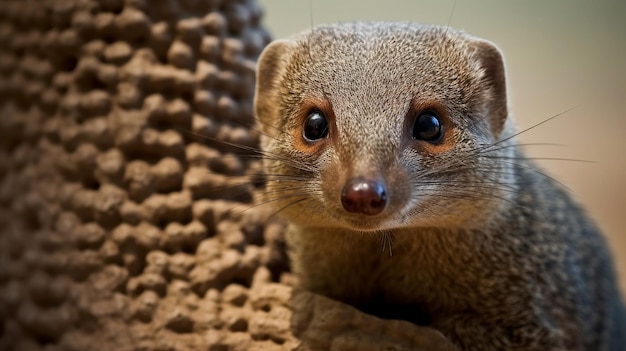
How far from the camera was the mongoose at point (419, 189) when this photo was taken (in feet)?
6.13

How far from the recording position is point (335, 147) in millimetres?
1885

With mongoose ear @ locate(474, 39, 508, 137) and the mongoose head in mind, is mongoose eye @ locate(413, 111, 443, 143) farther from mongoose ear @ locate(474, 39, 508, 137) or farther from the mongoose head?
mongoose ear @ locate(474, 39, 508, 137)

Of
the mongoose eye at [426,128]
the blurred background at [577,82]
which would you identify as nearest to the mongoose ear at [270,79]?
the mongoose eye at [426,128]

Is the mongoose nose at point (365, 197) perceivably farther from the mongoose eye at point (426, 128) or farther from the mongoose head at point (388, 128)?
the mongoose eye at point (426, 128)

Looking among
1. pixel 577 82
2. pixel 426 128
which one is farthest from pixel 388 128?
pixel 577 82

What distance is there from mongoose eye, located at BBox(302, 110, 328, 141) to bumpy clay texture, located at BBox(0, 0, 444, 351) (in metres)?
0.26

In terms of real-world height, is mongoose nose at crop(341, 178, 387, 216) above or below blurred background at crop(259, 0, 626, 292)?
below

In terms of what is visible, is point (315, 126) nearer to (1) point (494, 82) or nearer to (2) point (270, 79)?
(2) point (270, 79)

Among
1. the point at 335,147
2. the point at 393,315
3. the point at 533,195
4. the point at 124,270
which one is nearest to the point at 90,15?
the point at 124,270

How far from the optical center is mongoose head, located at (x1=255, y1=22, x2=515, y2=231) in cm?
179

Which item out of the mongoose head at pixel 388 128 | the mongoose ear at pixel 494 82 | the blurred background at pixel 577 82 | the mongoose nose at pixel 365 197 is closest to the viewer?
the mongoose nose at pixel 365 197

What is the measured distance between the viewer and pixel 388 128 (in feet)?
6.04

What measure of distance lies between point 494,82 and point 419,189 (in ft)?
1.69

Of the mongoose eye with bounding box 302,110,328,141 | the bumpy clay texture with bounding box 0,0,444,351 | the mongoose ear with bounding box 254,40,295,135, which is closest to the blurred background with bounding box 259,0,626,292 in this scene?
the bumpy clay texture with bounding box 0,0,444,351
